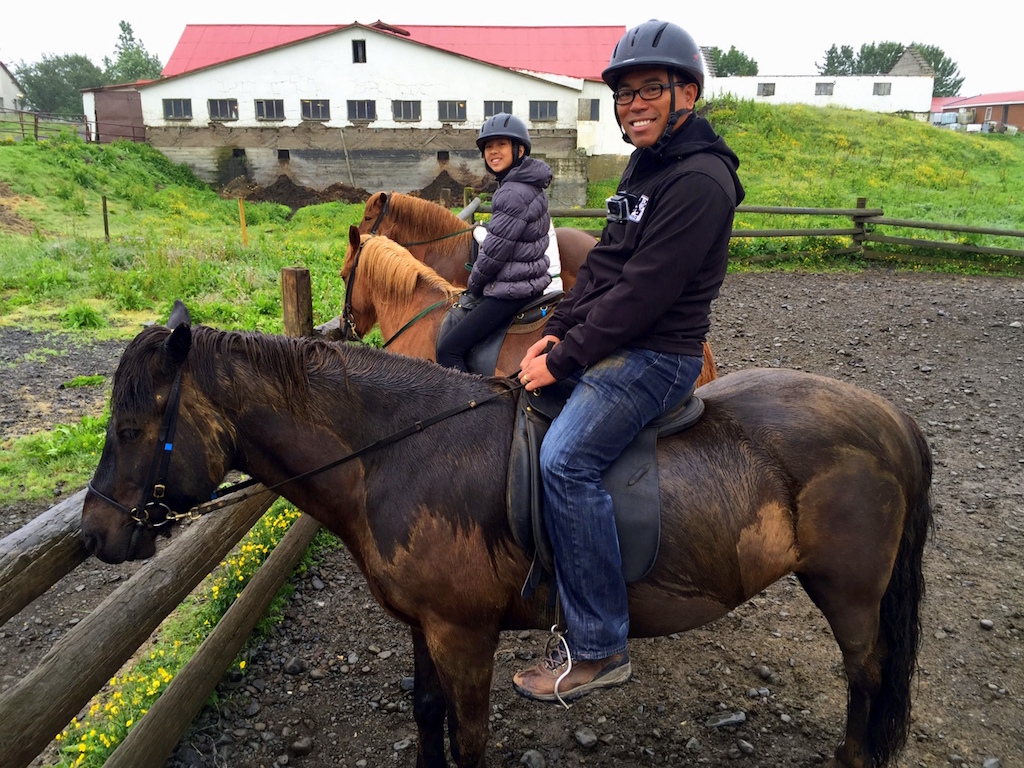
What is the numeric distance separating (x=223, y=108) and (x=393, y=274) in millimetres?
31676

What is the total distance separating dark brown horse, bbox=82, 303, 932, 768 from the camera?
94.8 inches

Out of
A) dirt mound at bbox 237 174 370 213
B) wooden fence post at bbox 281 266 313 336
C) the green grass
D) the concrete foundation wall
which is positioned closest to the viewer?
the green grass

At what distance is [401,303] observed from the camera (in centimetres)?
561

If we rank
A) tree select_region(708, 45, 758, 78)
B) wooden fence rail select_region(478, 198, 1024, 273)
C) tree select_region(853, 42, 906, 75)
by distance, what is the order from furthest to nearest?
tree select_region(853, 42, 906, 75), tree select_region(708, 45, 758, 78), wooden fence rail select_region(478, 198, 1024, 273)

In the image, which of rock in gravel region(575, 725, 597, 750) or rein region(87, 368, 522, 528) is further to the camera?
rock in gravel region(575, 725, 597, 750)

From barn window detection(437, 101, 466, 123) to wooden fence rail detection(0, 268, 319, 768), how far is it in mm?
30927

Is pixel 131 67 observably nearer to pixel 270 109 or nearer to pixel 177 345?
pixel 270 109

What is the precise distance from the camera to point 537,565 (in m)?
2.59

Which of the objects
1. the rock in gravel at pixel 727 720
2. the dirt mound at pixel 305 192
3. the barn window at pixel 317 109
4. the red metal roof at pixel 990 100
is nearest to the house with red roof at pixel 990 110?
the red metal roof at pixel 990 100

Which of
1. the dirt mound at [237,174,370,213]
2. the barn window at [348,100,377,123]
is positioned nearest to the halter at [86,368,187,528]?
the dirt mound at [237,174,370,213]

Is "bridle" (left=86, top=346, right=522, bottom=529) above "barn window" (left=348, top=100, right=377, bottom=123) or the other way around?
the other way around

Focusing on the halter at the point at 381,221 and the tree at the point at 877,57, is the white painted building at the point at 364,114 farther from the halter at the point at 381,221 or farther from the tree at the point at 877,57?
the tree at the point at 877,57

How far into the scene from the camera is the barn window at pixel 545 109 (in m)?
31.9

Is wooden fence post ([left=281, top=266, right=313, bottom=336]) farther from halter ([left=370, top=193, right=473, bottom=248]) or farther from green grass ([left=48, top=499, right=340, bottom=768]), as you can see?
halter ([left=370, top=193, right=473, bottom=248])
